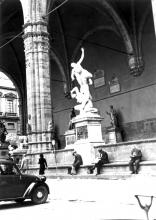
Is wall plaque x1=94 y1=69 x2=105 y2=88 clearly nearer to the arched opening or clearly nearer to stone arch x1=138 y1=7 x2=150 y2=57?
stone arch x1=138 y1=7 x2=150 y2=57

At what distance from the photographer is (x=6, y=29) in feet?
103

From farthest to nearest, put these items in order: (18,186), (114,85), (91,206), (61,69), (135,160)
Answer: (61,69), (114,85), (135,160), (18,186), (91,206)

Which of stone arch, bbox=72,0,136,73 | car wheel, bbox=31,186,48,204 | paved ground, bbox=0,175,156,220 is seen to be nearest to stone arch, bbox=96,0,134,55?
stone arch, bbox=72,0,136,73

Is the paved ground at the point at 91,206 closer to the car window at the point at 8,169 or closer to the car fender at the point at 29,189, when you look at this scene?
the car fender at the point at 29,189

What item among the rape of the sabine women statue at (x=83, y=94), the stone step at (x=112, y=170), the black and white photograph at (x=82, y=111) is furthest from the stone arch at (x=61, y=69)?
the stone step at (x=112, y=170)

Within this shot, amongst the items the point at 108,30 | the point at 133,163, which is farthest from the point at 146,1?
the point at 133,163

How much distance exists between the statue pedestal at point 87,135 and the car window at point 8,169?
660cm

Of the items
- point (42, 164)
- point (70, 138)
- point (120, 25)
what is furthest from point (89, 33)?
point (42, 164)

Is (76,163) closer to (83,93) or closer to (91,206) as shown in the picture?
(83,93)

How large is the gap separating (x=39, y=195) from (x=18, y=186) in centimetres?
65

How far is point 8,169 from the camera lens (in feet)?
28.0

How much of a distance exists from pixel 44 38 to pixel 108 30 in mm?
10027

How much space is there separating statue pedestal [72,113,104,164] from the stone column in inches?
129

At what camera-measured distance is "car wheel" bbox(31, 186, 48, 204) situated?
341 inches
